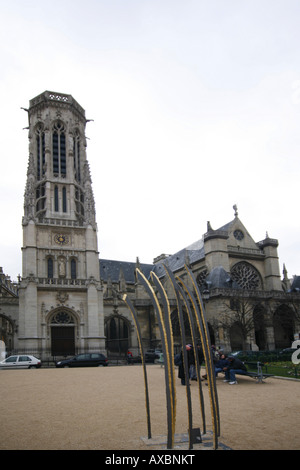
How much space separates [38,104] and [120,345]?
93.4 ft

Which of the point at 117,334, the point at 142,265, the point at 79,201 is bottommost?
the point at 117,334

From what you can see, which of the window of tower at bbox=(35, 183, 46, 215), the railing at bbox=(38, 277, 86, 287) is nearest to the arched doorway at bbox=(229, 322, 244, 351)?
the railing at bbox=(38, 277, 86, 287)

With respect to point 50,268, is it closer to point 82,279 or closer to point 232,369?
point 82,279

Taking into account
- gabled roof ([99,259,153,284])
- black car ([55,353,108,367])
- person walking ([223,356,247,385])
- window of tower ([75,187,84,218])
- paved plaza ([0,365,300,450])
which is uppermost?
window of tower ([75,187,84,218])

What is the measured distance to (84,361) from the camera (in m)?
28.5

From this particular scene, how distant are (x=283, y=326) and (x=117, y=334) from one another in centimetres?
1980

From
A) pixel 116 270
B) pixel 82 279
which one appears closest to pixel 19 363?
pixel 82 279

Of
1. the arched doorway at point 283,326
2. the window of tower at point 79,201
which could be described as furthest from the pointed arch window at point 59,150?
the arched doorway at point 283,326

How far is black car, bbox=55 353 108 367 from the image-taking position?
2820cm

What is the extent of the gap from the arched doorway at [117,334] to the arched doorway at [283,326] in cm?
1745

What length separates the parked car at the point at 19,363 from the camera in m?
27.4

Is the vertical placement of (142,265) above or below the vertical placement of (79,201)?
below

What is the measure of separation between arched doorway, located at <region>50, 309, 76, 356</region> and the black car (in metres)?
9.02

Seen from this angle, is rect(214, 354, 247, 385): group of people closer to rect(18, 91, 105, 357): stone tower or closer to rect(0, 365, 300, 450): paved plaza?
rect(0, 365, 300, 450): paved plaza
